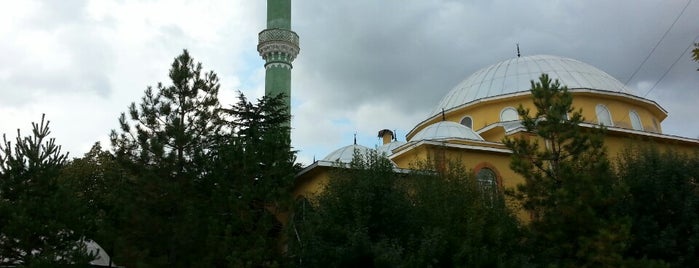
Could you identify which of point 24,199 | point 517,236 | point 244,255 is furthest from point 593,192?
point 24,199

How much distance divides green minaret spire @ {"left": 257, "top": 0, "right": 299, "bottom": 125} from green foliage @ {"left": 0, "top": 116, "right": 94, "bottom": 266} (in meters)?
10.0

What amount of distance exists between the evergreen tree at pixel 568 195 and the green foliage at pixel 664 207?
2.10 feet

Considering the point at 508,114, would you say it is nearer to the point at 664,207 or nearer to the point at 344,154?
the point at 344,154

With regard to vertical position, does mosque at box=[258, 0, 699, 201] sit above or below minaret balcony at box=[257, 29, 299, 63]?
below

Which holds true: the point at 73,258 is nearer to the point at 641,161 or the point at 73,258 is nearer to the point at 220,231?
the point at 220,231

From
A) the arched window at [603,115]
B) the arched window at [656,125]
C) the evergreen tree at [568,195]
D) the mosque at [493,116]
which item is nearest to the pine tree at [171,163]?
the mosque at [493,116]

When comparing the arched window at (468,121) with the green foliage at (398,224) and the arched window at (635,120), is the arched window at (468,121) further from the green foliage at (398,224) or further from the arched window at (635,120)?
the green foliage at (398,224)

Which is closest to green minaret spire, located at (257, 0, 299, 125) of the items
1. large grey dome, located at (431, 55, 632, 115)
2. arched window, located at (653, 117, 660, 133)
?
large grey dome, located at (431, 55, 632, 115)

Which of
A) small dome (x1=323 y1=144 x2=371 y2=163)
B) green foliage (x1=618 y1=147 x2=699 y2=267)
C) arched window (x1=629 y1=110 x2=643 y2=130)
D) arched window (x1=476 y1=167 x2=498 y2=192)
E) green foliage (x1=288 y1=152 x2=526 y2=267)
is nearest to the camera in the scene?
green foliage (x1=288 y1=152 x2=526 y2=267)

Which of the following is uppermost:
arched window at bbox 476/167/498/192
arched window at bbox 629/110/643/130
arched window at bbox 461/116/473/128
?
arched window at bbox 461/116/473/128

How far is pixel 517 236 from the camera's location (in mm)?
10273

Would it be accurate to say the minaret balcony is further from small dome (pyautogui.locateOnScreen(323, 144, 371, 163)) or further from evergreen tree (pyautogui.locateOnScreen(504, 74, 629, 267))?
evergreen tree (pyautogui.locateOnScreen(504, 74, 629, 267))

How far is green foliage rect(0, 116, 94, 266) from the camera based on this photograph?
1009 cm

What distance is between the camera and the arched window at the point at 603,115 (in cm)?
1753
